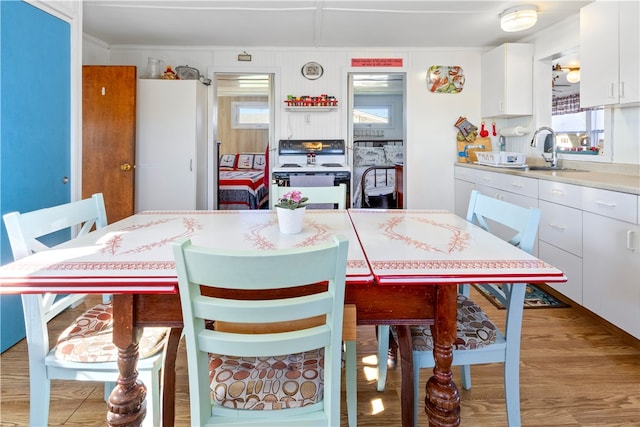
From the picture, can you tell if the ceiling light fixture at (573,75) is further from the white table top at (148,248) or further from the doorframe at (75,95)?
the doorframe at (75,95)

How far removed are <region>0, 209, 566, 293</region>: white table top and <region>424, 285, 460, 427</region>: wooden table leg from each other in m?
0.09

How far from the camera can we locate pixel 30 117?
7.62 ft

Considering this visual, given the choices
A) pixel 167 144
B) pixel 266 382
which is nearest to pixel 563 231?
pixel 266 382

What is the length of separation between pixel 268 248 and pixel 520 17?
3.14 meters

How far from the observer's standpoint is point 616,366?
6.86 ft

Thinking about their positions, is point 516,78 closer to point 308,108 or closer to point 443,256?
point 308,108

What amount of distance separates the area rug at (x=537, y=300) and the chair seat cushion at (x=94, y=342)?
7.60 feet

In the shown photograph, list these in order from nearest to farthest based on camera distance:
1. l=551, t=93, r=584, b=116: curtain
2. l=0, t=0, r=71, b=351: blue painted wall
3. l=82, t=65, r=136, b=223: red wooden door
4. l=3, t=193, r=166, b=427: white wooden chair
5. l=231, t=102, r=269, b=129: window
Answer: l=3, t=193, r=166, b=427: white wooden chair, l=0, t=0, r=71, b=351: blue painted wall, l=551, t=93, r=584, b=116: curtain, l=82, t=65, r=136, b=223: red wooden door, l=231, t=102, r=269, b=129: window

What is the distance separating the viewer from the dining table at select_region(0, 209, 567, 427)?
3.52ft

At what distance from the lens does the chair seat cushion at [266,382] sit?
1069 millimetres

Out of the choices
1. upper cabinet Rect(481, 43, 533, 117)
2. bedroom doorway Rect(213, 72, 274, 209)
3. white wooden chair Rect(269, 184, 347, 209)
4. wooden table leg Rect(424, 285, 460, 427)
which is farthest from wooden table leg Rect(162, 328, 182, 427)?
bedroom doorway Rect(213, 72, 274, 209)

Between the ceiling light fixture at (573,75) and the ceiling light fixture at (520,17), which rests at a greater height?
the ceiling light fixture at (520,17)

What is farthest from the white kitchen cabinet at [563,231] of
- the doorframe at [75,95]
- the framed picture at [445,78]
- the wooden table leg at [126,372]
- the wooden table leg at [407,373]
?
the doorframe at [75,95]

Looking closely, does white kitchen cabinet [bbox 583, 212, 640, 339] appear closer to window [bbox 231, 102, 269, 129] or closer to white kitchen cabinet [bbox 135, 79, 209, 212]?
white kitchen cabinet [bbox 135, 79, 209, 212]
